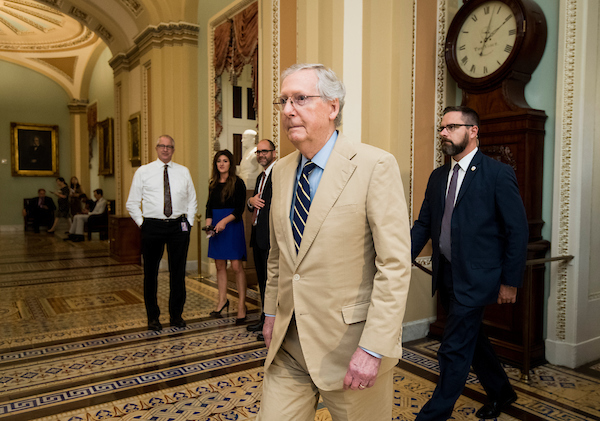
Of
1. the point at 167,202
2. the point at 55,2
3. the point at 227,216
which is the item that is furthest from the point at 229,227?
the point at 55,2

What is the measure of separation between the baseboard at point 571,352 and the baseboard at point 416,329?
0.98 m

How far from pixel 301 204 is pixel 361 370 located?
0.51 meters

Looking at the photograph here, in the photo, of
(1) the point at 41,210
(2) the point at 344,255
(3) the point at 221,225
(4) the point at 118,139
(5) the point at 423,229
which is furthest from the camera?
(1) the point at 41,210

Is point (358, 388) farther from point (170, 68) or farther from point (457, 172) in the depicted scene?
point (170, 68)

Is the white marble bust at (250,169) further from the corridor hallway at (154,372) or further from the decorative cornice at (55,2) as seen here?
the decorative cornice at (55,2)

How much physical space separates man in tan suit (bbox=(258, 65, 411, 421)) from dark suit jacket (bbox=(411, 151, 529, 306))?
3.98 ft

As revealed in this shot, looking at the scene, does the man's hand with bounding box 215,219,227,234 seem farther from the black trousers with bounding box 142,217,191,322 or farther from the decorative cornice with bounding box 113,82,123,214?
the decorative cornice with bounding box 113,82,123,214

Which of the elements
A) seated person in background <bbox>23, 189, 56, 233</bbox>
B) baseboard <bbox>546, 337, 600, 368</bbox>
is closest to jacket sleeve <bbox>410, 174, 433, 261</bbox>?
baseboard <bbox>546, 337, 600, 368</bbox>

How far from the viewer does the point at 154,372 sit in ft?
11.4

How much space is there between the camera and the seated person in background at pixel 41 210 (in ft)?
47.0

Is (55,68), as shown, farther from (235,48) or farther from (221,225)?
(221,225)

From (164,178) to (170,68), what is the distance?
153 inches

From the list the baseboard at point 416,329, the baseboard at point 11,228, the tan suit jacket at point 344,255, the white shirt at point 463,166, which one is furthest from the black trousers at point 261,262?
the baseboard at point 11,228

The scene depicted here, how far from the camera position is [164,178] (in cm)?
452
